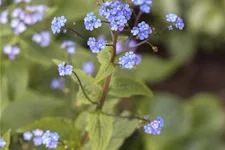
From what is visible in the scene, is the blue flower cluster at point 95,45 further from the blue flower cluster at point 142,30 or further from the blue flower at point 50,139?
the blue flower at point 50,139

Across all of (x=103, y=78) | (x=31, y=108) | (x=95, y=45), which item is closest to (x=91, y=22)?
(x=95, y=45)

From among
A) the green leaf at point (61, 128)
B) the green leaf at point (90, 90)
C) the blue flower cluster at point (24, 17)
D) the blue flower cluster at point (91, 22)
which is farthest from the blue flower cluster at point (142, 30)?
the blue flower cluster at point (24, 17)

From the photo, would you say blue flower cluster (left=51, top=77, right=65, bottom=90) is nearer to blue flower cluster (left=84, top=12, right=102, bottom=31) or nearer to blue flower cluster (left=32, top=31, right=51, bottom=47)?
blue flower cluster (left=32, top=31, right=51, bottom=47)

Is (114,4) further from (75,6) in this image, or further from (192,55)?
(192,55)

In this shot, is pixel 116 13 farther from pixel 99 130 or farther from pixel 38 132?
pixel 38 132

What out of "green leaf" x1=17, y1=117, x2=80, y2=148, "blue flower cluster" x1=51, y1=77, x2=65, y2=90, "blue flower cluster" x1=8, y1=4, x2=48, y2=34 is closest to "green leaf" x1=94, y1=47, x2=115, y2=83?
"green leaf" x1=17, y1=117, x2=80, y2=148

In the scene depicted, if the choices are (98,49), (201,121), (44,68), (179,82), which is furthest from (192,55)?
(98,49)
